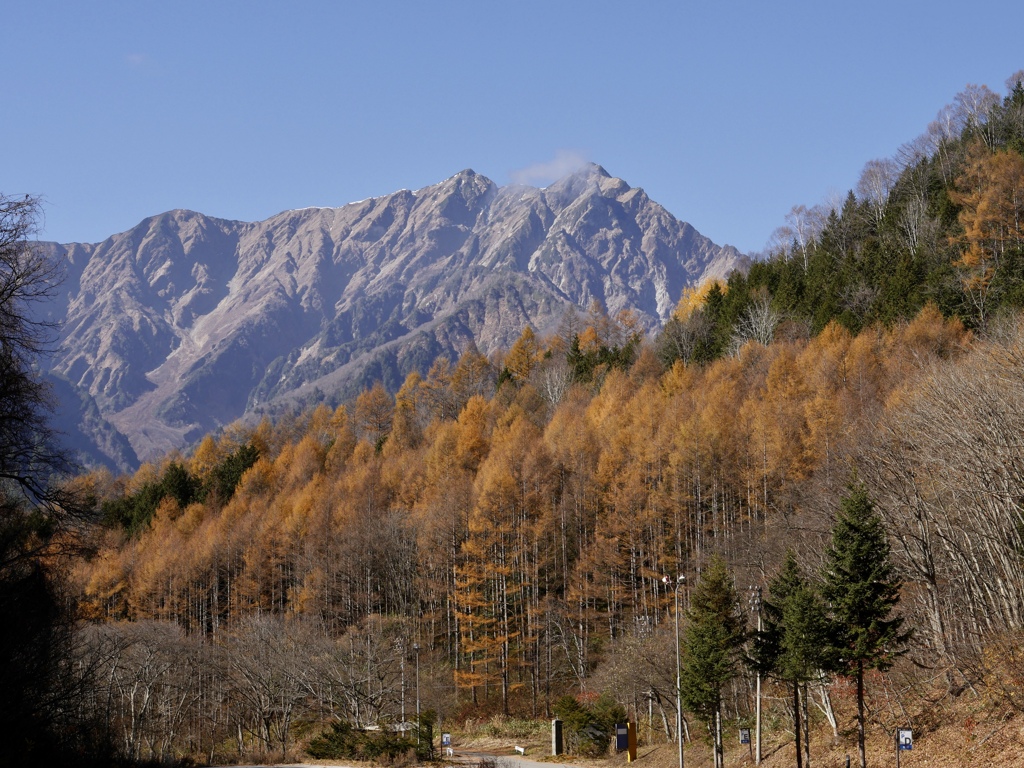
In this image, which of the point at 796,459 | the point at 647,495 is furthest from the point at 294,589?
the point at 796,459

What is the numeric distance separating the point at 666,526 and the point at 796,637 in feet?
102

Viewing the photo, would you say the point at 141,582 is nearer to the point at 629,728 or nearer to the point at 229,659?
the point at 229,659

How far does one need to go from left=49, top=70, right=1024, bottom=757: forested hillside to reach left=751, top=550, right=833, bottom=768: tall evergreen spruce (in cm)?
11

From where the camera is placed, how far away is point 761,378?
6700 centimetres

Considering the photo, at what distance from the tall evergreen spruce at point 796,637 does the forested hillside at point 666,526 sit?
0.11 m

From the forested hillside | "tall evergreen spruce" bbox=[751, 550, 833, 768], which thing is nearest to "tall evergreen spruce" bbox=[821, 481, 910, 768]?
the forested hillside

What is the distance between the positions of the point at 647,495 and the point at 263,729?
26757 mm

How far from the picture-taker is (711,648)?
107ft

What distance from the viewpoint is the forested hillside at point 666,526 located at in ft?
102

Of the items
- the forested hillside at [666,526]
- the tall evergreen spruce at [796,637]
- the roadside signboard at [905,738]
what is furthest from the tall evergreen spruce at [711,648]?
the roadside signboard at [905,738]

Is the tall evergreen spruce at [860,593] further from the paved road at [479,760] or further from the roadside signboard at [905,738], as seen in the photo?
the paved road at [479,760]

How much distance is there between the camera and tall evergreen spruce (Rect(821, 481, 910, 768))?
2722cm

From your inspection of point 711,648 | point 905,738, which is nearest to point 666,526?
point 711,648

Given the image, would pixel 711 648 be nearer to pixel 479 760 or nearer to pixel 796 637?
pixel 796 637
